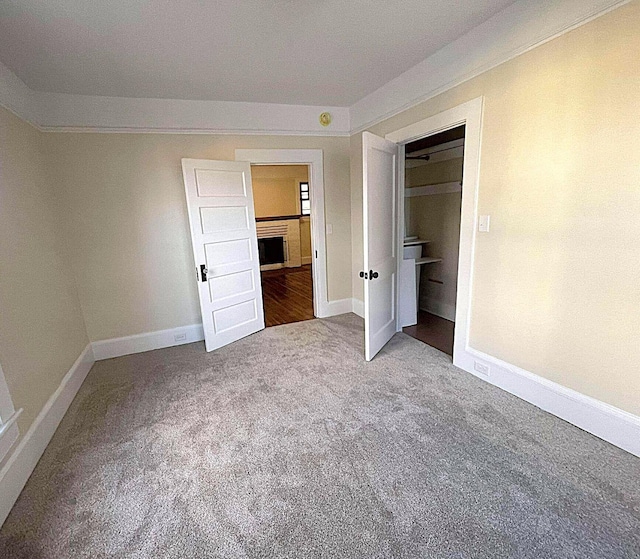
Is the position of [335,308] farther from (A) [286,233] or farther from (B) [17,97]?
(A) [286,233]

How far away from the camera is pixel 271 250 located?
313 inches

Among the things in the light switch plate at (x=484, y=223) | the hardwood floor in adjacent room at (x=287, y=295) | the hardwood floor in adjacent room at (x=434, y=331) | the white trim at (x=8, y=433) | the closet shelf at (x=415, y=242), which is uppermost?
the light switch plate at (x=484, y=223)

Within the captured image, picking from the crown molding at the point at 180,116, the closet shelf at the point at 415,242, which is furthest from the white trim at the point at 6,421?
the closet shelf at the point at 415,242

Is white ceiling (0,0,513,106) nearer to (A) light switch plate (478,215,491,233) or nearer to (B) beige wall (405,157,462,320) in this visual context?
(A) light switch plate (478,215,491,233)

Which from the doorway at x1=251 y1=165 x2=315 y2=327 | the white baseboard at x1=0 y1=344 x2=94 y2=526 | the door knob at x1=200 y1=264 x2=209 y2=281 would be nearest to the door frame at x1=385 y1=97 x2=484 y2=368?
the door knob at x1=200 y1=264 x2=209 y2=281

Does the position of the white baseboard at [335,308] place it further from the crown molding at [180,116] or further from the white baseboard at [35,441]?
the white baseboard at [35,441]

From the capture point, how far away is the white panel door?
309 cm

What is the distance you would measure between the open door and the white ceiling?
65 cm

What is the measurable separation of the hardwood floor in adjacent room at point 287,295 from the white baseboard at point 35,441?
6.64ft

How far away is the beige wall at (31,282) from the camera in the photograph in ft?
6.31

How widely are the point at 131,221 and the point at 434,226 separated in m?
3.56

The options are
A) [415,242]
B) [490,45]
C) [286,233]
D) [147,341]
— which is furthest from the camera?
[286,233]

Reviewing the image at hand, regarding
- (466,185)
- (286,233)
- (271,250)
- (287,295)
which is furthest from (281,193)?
(466,185)

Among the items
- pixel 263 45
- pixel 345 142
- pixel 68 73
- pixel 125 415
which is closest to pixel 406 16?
pixel 263 45
